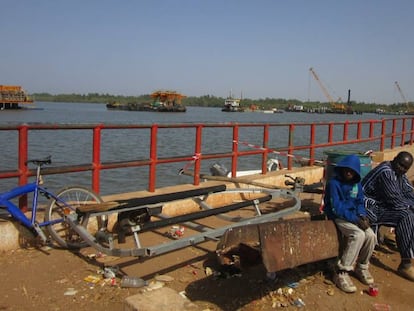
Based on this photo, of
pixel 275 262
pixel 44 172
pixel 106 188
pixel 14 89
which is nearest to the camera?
pixel 275 262

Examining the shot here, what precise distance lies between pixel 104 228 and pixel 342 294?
270 centimetres

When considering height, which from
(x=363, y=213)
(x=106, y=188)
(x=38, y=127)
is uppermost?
(x=38, y=127)

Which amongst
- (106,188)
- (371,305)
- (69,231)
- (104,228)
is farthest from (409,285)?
(106,188)

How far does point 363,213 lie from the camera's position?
4.32 metres

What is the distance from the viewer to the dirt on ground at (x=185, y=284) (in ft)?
12.4

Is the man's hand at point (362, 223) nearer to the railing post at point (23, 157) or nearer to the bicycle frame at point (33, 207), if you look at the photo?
the bicycle frame at point (33, 207)

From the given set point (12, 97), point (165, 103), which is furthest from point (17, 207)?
point (165, 103)

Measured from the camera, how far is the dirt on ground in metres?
3.79

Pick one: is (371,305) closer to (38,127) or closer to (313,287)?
(313,287)

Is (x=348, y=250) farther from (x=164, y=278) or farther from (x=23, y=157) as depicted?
(x=23, y=157)

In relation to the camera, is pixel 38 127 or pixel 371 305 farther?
pixel 38 127

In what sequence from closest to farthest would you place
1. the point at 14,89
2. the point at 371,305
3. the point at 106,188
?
the point at 371,305
the point at 106,188
the point at 14,89

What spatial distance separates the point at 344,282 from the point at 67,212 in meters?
3.04

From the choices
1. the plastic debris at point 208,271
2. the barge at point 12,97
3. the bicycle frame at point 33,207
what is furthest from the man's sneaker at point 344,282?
the barge at point 12,97
